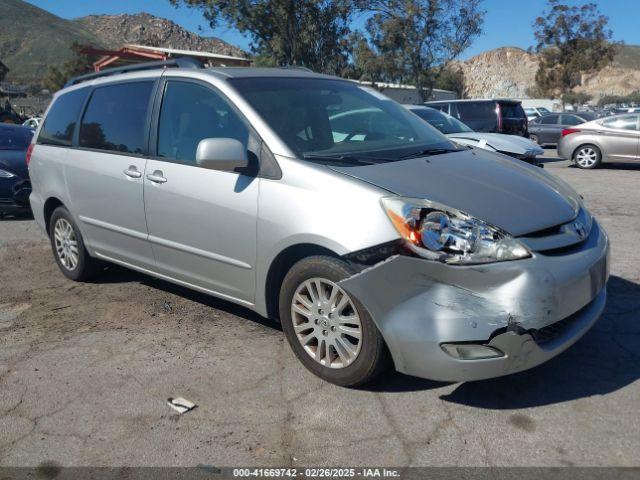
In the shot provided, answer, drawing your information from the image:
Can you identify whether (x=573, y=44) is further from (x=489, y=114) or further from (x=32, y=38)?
(x=32, y=38)

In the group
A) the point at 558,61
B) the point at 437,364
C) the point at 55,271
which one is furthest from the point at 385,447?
the point at 558,61

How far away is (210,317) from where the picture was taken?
15.0 ft

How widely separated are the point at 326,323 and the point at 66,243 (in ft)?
10.6

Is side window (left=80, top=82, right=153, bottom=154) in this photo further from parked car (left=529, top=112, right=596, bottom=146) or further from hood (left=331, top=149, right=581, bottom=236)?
parked car (left=529, top=112, right=596, bottom=146)

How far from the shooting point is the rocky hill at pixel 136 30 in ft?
359

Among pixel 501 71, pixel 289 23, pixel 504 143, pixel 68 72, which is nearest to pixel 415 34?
pixel 289 23

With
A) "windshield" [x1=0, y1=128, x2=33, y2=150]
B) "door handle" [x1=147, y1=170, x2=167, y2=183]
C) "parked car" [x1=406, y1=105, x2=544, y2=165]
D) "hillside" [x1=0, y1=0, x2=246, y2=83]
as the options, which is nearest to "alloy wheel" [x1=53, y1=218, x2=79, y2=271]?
"door handle" [x1=147, y1=170, x2=167, y2=183]

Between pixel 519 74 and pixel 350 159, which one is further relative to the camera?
pixel 519 74

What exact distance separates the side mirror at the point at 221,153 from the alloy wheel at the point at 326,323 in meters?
0.85

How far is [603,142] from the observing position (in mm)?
13977

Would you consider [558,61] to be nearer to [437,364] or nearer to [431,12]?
[431,12]

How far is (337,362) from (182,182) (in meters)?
1.62

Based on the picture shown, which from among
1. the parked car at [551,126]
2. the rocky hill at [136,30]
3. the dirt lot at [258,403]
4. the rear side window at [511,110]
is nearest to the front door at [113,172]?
the dirt lot at [258,403]

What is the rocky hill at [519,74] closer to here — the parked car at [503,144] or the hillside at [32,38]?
the hillside at [32,38]
